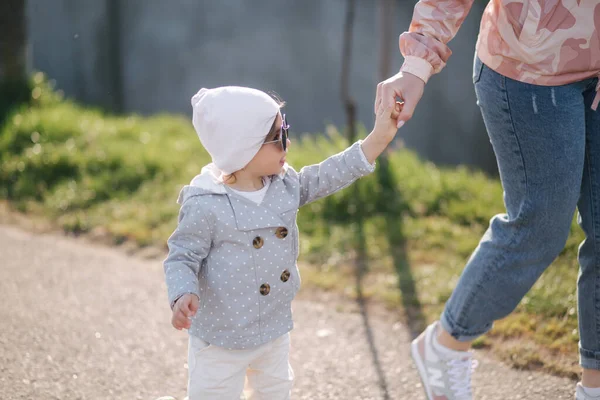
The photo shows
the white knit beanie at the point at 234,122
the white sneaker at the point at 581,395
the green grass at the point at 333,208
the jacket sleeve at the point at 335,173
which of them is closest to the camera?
the white knit beanie at the point at 234,122

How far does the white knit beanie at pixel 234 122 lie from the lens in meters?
2.09

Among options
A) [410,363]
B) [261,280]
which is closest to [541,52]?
[261,280]

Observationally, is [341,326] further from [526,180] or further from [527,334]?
[526,180]

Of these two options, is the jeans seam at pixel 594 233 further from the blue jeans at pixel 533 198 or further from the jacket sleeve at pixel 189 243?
the jacket sleeve at pixel 189 243

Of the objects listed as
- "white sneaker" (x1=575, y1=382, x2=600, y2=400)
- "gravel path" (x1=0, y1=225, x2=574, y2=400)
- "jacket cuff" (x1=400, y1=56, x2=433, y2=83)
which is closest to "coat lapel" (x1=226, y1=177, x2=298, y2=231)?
"jacket cuff" (x1=400, y1=56, x2=433, y2=83)

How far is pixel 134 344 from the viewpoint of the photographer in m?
3.11

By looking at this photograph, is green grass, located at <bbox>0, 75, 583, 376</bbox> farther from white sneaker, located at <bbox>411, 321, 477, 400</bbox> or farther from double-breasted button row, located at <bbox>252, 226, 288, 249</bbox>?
double-breasted button row, located at <bbox>252, 226, 288, 249</bbox>

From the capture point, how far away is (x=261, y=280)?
84.7 inches

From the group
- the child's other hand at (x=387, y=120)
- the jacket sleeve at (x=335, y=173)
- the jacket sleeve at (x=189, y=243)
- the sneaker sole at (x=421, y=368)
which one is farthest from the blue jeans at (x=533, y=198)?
the jacket sleeve at (x=189, y=243)

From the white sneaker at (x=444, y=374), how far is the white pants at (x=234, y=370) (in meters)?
0.47

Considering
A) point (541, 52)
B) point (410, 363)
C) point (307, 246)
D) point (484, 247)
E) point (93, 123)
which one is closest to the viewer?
point (541, 52)

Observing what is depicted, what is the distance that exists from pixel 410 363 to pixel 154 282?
1.43 meters

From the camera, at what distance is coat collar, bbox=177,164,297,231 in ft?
7.00

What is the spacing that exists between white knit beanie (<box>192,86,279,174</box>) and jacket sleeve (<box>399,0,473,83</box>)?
42cm
